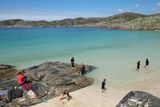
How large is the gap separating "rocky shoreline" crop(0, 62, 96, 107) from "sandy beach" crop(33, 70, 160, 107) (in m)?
1.01

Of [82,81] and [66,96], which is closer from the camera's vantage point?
[66,96]

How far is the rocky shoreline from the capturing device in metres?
21.8

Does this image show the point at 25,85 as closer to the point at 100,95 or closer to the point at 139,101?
the point at 100,95

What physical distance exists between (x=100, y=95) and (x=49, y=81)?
578 centimetres

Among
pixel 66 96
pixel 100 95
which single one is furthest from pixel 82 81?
pixel 66 96

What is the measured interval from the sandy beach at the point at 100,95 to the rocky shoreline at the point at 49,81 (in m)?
1.01

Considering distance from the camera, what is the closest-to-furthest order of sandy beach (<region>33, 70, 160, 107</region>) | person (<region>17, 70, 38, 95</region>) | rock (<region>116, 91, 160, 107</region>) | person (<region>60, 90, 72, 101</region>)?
rock (<region>116, 91, 160, 107</region>) → sandy beach (<region>33, 70, 160, 107</region>) → person (<region>60, 90, 72, 101</region>) → person (<region>17, 70, 38, 95</region>)

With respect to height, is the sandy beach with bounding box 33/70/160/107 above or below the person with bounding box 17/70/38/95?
below

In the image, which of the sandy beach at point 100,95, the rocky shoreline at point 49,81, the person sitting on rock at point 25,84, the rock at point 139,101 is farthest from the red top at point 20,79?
the rock at point 139,101

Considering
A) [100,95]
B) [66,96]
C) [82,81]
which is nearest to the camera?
[66,96]

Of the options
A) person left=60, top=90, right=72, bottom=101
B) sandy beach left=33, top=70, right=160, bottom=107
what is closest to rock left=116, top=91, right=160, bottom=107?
sandy beach left=33, top=70, right=160, bottom=107

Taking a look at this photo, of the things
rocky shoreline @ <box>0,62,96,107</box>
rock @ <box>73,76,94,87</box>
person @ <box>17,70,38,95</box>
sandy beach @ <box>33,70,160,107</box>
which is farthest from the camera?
rock @ <box>73,76,94,87</box>

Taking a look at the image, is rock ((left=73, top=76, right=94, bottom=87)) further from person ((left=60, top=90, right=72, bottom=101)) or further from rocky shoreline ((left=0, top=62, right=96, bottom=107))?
person ((left=60, top=90, right=72, bottom=101))

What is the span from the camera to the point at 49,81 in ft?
81.2
